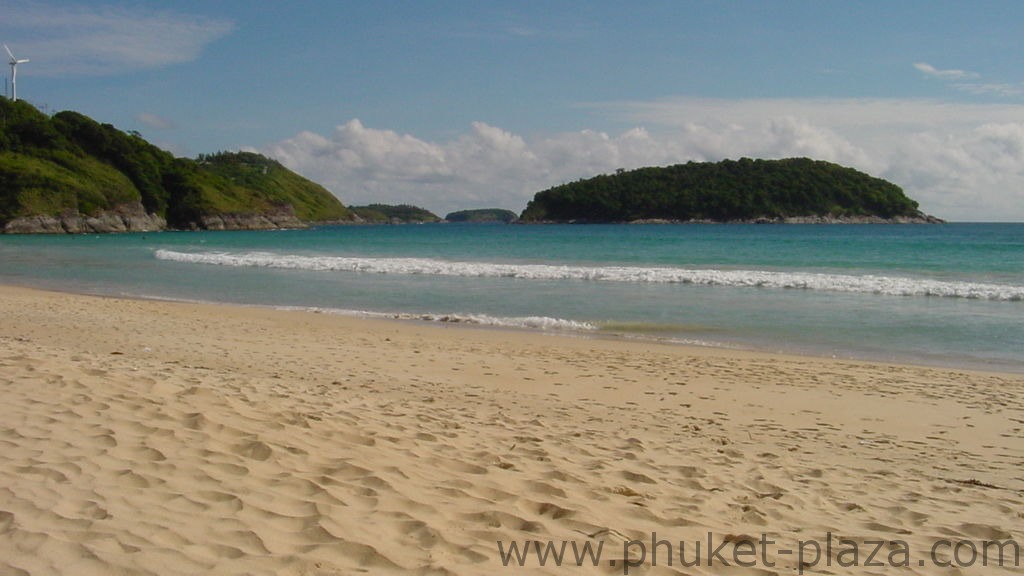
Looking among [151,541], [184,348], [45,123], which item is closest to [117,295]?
[184,348]

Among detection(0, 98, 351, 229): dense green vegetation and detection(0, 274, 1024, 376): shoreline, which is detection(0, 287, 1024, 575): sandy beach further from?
detection(0, 98, 351, 229): dense green vegetation

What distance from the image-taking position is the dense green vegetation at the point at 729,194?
124 m

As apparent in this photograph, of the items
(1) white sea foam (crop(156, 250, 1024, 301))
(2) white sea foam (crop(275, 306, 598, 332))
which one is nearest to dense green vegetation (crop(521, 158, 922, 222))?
(1) white sea foam (crop(156, 250, 1024, 301))

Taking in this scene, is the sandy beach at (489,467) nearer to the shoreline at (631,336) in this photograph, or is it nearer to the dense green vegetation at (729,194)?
the shoreline at (631,336)

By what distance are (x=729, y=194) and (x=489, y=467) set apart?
431 feet

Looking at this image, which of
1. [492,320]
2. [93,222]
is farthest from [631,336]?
[93,222]

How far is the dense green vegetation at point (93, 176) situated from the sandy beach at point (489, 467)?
90291mm

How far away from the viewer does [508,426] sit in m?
6.88

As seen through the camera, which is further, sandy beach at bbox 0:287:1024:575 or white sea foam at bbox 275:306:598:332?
white sea foam at bbox 275:306:598:332

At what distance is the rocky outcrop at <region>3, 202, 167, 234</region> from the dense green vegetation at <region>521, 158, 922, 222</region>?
78.1m

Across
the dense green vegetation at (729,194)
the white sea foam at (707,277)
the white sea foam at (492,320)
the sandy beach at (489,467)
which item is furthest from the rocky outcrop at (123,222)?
the sandy beach at (489,467)

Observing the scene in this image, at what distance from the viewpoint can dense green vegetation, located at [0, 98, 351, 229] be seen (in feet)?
279

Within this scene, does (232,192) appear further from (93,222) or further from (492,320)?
(492,320)

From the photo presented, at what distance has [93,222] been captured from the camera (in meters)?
87.9
